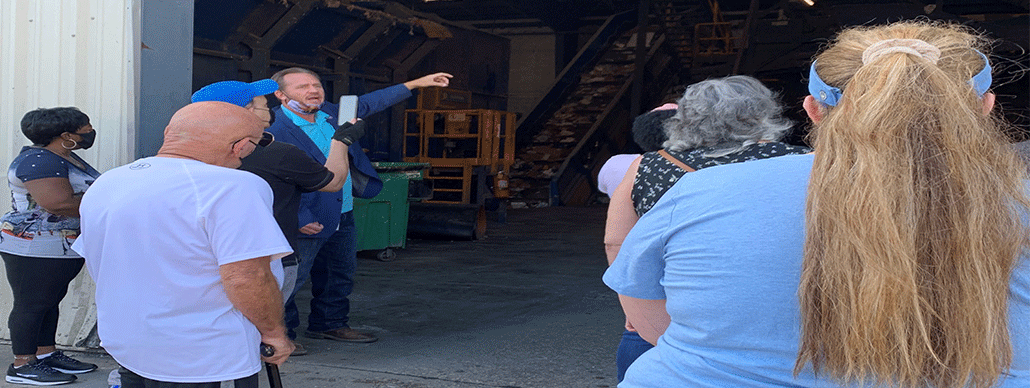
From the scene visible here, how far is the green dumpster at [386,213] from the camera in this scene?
8516 mm

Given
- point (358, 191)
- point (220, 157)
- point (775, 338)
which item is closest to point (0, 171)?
point (358, 191)

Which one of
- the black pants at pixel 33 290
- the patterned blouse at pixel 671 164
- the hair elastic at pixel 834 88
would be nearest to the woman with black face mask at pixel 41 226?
the black pants at pixel 33 290

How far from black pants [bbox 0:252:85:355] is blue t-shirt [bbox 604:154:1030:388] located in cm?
331

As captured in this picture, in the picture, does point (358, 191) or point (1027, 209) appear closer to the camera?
point (1027, 209)

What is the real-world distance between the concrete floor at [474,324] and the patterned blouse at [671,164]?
1.85 metres

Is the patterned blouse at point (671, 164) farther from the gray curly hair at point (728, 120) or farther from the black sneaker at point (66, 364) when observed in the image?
the black sneaker at point (66, 364)

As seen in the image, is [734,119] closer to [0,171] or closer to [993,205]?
[993,205]

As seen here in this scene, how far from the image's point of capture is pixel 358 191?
4.80 m

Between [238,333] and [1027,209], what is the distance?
1.71 metres

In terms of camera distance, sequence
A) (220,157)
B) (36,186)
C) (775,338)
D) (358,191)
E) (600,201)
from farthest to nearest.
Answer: (600,201), (358,191), (36,186), (220,157), (775,338)

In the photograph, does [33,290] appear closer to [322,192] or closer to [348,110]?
[322,192]

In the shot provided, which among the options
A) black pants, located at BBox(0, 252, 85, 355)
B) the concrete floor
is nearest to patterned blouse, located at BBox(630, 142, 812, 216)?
the concrete floor

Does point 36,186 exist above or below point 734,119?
below

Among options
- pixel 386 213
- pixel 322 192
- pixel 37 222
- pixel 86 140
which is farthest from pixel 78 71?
pixel 386 213
